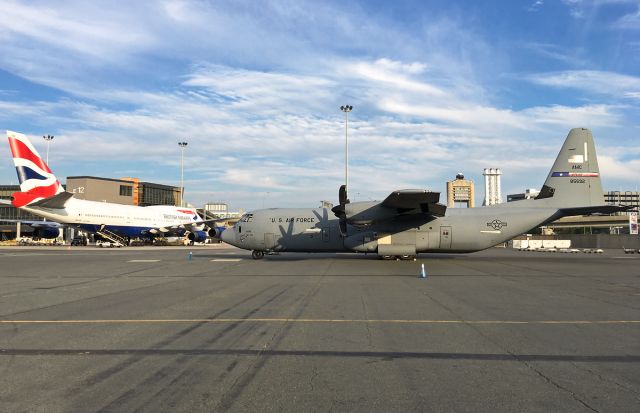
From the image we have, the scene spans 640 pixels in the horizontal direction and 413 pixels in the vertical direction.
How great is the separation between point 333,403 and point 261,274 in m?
14.7

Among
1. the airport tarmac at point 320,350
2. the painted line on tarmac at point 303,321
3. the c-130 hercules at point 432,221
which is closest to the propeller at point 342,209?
the c-130 hercules at point 432,221

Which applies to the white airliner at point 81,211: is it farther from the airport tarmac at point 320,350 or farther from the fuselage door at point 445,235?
the fuselage door at point 445,235

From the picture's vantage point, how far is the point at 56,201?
47438mm

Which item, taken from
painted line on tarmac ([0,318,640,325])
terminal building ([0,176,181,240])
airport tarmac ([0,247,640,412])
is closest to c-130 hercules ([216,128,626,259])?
airport tarmac ([0,247,640,412])

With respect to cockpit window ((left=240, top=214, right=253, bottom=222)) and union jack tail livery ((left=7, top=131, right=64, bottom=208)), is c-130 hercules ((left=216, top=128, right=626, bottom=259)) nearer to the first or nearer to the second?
cockpit window ((left=240, top=214, right=253, bottom=222))

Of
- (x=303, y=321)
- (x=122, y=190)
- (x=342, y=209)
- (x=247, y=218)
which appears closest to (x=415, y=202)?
(x=342, y=209)

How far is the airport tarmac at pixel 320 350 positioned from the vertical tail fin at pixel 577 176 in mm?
15114

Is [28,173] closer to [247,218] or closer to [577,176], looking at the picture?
[247,218]

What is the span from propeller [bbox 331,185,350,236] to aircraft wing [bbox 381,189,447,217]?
2498 mm

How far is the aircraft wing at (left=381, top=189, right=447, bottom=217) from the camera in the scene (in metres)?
22.2

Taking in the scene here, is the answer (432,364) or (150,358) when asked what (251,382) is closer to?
(150,358)

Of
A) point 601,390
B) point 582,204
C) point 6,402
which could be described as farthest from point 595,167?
point 6,402

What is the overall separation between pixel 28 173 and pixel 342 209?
3992 cm

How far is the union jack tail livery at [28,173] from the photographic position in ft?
150
